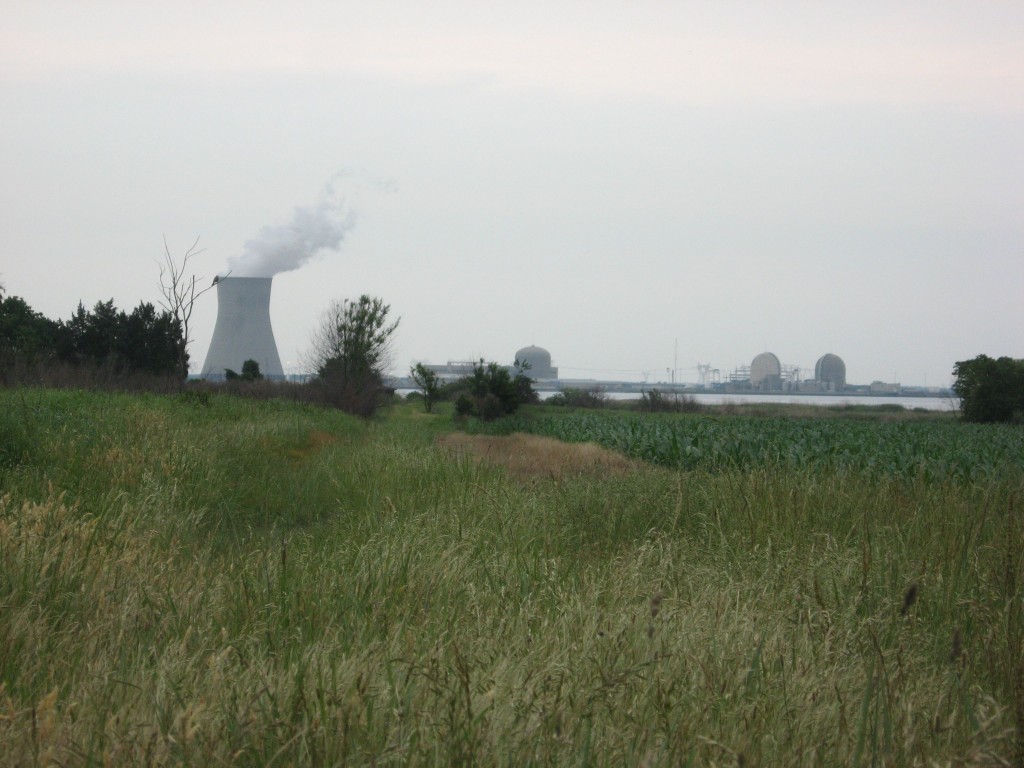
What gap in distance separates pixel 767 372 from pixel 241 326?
5756 cm

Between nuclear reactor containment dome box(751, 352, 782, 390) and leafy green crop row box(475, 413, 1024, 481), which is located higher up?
nuclear reactor containment dome box(751, 352, 782, 390)

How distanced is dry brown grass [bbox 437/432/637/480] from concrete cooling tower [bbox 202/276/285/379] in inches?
796

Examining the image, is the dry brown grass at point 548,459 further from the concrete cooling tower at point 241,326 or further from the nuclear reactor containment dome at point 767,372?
the nuclear reactor containment dome at point 767,372

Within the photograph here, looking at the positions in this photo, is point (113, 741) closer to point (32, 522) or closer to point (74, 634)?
point (74, 634)

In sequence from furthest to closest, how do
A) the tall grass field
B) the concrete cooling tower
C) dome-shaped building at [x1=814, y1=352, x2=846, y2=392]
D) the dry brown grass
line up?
dome-shaped building at [x1=814, y1=352, x2=846, y2=392] → the concrete cooling tower → the dry brown grass → the tall grass field

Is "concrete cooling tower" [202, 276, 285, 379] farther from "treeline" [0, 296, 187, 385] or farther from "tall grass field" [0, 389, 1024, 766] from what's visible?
"tall grass field" [0, 389, 1024, 766]

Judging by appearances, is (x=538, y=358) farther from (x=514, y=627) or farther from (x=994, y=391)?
(x=514, y=627)

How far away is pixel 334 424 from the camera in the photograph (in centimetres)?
1836

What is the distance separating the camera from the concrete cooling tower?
109ft

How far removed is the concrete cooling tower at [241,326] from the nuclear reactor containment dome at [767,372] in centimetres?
5599

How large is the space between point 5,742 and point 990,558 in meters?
4.59

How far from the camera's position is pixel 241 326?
33281 mm

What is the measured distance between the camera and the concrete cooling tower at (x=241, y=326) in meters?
33.3

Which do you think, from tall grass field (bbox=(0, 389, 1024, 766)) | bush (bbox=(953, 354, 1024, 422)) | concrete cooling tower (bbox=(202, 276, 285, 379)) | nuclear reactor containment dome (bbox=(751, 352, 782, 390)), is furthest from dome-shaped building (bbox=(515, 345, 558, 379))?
tall grass field (bbox=(0, 389, 1024, 766))
